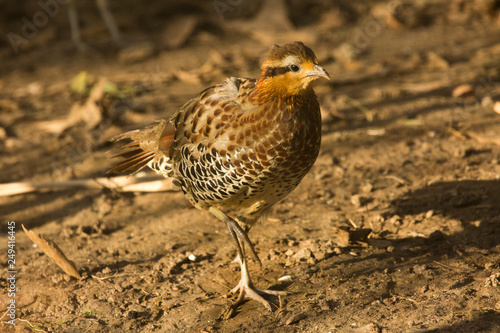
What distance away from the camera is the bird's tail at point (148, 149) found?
400 cm

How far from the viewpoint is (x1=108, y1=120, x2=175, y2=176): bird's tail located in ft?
13.1

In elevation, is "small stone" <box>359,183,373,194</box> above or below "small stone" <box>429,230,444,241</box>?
above

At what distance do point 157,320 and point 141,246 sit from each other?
0.89 m

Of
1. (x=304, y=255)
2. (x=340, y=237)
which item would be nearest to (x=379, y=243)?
(x=340, y=237)

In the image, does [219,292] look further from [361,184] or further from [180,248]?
[361,184]

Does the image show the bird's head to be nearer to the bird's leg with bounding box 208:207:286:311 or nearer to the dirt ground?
the bird's leg with bounding box 208:207:286:311

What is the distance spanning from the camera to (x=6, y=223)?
4.65m

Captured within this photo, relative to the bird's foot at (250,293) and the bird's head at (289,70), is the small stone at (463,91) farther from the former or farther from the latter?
the bird's foot at (250,293)

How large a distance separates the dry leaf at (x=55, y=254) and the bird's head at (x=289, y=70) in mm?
1794
